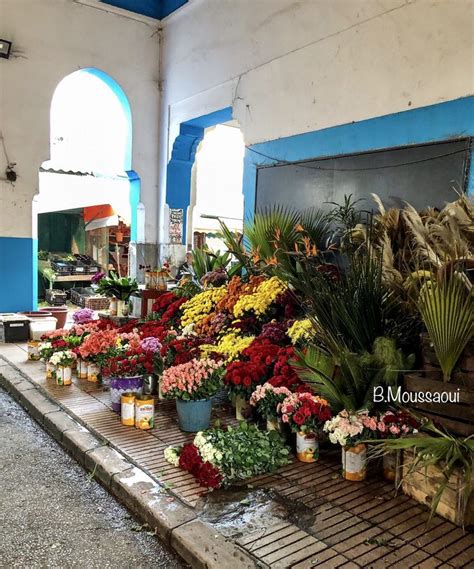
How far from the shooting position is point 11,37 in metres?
8.98

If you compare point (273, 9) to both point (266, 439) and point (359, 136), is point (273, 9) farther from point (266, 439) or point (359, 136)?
point (266, 439)

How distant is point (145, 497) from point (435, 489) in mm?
1832

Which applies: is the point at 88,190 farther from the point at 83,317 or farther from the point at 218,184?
the point at 83,317

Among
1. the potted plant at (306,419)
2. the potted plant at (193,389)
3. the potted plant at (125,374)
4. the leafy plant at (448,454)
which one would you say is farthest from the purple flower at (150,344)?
the leafy plant at (448,454)

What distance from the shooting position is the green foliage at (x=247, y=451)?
3.32 m

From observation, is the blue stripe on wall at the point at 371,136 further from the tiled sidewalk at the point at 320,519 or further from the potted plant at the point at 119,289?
the tiled sidewalk at the point at 320,519

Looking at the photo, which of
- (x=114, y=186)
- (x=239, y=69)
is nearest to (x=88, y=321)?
(x=239, y=69)

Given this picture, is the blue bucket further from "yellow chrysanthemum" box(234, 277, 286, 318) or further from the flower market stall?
"yellow chrysanthemum" box(234, 277, 286, 318)

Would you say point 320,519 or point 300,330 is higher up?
point 300,330

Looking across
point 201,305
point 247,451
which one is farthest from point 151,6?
point 247,451

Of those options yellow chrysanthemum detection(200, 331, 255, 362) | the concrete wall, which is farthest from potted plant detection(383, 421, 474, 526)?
the concrete wall

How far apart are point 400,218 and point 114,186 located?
40.1 ft

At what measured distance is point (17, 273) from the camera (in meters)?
9.33

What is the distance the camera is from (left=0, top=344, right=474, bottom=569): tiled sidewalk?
2.54m
